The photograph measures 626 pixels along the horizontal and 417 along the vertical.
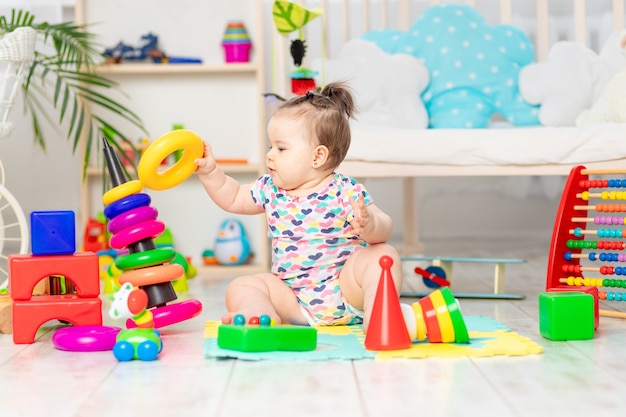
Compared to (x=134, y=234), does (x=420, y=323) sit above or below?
below

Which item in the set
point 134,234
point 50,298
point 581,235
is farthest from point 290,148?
point 581,235

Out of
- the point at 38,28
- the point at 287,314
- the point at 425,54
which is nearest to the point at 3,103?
the point at 38,28

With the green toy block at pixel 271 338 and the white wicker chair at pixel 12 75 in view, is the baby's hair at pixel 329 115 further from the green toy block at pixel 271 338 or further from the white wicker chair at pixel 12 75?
the white wicker chair at pixel 12 75

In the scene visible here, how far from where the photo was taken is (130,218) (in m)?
1.58

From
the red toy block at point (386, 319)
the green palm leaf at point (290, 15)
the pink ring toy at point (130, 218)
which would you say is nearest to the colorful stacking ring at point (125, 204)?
the pink ring toy at point (130, 218)

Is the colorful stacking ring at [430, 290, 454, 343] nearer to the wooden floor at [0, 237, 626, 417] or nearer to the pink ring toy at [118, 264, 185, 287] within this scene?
the wooden floor at [0, 237, 626, 417]

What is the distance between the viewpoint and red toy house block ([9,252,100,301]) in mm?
1580

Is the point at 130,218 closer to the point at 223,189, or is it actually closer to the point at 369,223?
the point at 223,189

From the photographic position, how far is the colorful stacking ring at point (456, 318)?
4.74 feet

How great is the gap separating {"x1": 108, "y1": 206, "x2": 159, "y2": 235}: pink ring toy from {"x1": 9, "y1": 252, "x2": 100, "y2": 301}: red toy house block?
0.25 feet

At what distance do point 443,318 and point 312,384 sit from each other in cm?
33

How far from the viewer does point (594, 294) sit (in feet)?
5.32

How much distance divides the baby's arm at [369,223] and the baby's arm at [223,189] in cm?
26

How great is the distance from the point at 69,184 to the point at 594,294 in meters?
1.96
